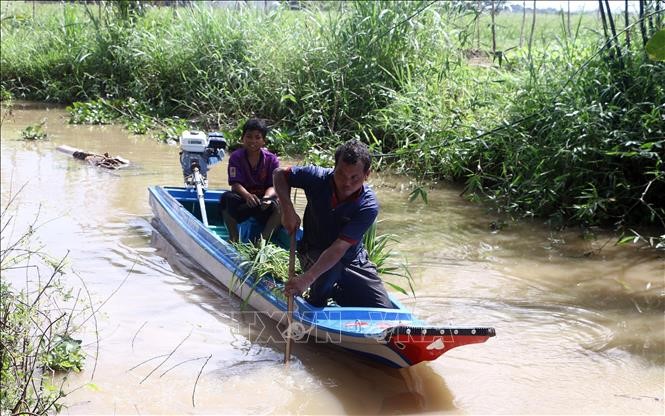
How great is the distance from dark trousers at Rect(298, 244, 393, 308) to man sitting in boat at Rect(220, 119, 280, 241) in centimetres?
126

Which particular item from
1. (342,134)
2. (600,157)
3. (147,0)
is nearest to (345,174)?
(600,157)

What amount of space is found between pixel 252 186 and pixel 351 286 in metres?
1.70

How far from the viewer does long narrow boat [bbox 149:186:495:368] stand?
435cm

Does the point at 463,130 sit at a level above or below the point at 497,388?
above

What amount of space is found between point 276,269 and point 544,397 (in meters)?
1.83

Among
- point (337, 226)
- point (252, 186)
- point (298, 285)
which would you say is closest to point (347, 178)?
point (337, 226)

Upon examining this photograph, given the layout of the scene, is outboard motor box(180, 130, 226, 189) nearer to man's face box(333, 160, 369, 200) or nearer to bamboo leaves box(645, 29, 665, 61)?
man's face box(333, 160, 369, 200)

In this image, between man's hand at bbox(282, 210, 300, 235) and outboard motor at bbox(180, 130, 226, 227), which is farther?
outboard motor at bbox(180, 130, 226, 227)

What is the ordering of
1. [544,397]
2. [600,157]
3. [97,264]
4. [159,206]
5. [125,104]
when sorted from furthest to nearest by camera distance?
[125,104] < [600,157] < [159,206] < [97,264] < [544,397]

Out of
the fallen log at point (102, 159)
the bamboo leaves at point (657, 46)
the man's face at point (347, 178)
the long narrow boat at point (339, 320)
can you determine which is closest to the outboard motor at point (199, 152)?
the long narrow boat at point (339, 320)

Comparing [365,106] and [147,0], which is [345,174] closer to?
[365,106]

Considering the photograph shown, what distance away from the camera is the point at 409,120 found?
986 cm

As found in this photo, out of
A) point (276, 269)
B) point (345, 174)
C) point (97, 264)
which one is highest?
point (345, 174)

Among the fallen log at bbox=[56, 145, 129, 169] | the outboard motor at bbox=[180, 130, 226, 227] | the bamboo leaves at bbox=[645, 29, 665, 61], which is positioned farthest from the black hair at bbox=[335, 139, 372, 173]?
the fallen log at bbox=[56, 145, 129, 169]
